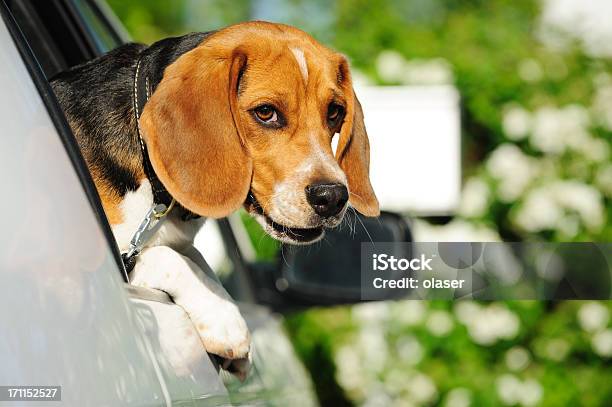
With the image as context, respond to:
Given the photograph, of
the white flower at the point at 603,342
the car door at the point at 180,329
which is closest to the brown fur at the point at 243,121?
the car door at the point at 180,329

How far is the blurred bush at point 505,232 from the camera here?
6.07m

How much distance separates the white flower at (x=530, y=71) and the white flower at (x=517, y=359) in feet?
5.82

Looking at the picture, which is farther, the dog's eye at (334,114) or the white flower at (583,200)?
the white flower at (583,200)

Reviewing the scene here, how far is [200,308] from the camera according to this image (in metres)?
1.98

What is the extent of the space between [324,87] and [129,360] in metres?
1.29

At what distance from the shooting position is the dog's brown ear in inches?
83.0

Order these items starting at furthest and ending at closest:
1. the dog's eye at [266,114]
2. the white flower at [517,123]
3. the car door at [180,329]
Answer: the white flower at [517,123] < the dog's eye at [266,114] < the car door at [180,329]

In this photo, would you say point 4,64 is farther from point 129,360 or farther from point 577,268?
point 577,268

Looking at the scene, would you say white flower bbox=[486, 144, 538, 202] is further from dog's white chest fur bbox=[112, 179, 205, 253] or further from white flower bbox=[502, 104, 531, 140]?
dog's white chest fur bbox=[112, 179, 205, 253]

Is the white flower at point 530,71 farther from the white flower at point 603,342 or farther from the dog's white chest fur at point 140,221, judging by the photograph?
the dog's white chest fur at point 140,221

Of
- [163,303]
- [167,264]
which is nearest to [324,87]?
[167,264]

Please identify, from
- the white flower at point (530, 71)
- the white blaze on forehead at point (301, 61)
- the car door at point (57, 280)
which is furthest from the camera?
the white flower at point (530, 71)

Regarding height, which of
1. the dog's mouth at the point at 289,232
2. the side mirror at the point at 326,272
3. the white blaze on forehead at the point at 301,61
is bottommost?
the side mirror at the point at 326,272

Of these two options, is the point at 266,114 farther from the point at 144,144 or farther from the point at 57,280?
the point at 57,280
